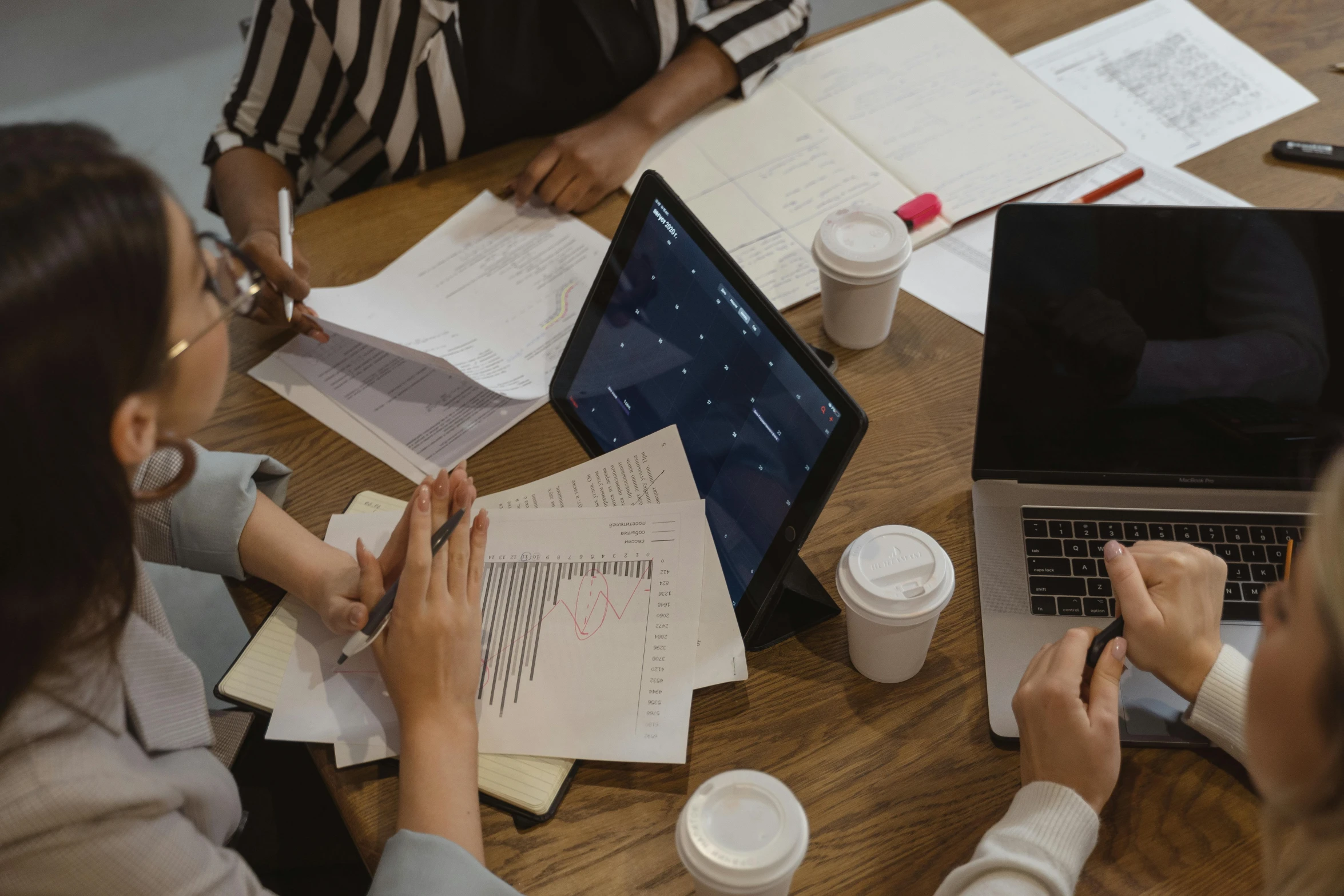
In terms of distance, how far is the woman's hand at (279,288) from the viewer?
106 centimetres

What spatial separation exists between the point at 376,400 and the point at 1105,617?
2.44ft

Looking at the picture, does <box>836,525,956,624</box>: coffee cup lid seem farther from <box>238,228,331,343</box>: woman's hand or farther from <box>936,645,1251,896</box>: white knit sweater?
<box>238,228,331,343</box>: woman's hand

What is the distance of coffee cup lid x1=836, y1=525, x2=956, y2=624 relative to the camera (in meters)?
0.76

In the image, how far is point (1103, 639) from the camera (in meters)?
0.77

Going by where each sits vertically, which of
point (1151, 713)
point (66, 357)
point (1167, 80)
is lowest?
point (1151, 713)

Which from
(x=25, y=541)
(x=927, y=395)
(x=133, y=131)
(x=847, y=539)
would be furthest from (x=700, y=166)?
(x=133, y=131)

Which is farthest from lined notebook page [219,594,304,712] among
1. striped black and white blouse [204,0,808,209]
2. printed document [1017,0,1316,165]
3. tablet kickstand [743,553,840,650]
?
printed document [1017,0,1316,165]

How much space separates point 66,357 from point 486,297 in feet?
2.01

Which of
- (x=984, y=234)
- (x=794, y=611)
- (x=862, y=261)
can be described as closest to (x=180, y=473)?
(x=794, y=611)

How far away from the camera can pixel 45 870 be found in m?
0.62

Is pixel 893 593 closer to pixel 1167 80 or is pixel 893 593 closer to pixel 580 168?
pixel 580 168

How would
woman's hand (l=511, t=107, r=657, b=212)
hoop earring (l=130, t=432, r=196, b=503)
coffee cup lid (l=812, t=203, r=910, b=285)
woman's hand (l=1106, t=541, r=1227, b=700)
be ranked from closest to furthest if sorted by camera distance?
hoop earring (l=130, t=432, r=196, b=503), woman's hand (l=1106, t=541, r=1227, b=700), coffee cup lid (l=812, t=203, r=910, b=285), woman's hand (l=511, t=107, r=657, b=212)

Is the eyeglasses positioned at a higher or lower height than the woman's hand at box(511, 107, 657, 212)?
higher

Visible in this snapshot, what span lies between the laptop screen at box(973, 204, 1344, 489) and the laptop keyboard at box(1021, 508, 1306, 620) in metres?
0.04
